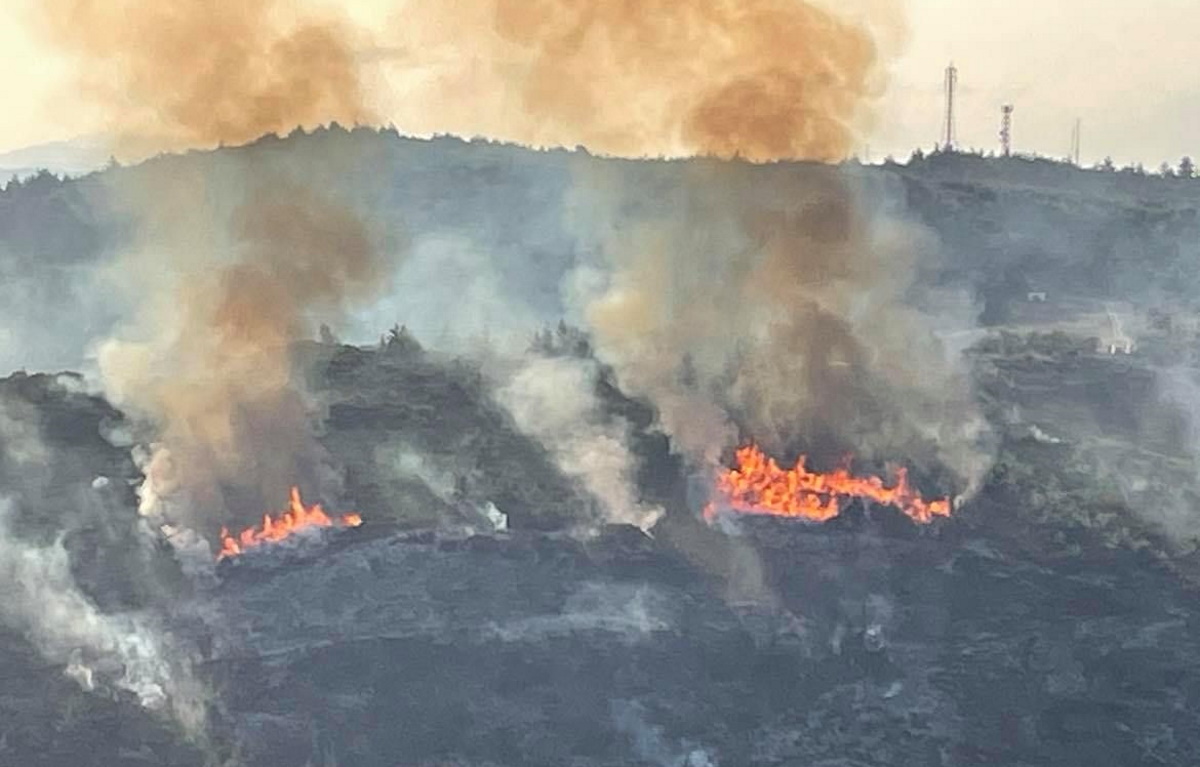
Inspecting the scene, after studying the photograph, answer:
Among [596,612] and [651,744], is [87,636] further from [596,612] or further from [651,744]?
[651,744]

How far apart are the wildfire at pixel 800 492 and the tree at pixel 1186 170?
52.0ft

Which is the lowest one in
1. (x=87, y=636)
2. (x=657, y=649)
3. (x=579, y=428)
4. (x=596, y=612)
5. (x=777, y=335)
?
(x=87, y=636)

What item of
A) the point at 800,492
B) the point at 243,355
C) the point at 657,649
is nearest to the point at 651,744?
the point at 657,649

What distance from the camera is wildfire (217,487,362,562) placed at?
23000mm

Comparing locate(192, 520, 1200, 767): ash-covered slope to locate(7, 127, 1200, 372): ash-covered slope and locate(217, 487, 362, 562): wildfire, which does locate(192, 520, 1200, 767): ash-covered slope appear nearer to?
locate(217, 487, 362, 562): wildfire

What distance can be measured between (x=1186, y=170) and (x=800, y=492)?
2080 centimetres

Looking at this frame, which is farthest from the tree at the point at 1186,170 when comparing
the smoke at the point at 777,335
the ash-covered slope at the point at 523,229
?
the smoke at the point at 777,335

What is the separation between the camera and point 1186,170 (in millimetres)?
38500

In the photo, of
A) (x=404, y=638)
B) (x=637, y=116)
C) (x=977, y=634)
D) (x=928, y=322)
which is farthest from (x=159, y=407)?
(x=928, y=322)

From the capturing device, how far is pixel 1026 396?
3061cm

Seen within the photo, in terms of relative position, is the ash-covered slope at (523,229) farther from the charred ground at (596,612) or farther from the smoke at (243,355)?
the charred ground at (596,612)

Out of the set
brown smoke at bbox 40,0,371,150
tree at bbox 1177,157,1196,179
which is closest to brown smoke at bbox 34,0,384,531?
brown smoke at bbox 40,0,371,150

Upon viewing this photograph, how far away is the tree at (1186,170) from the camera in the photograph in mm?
35694

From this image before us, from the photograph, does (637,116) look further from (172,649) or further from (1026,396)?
(172,649)
